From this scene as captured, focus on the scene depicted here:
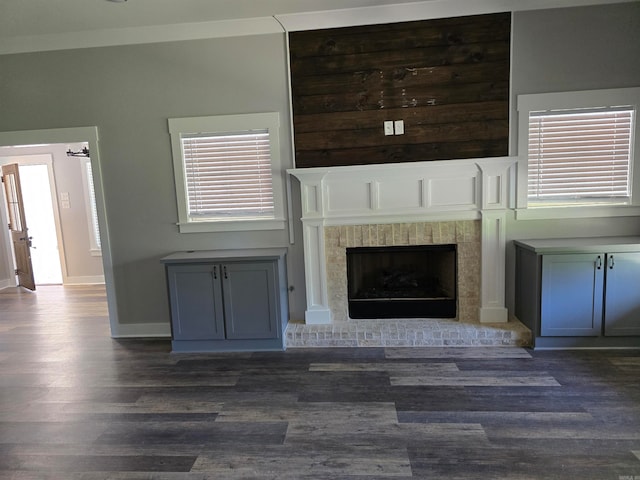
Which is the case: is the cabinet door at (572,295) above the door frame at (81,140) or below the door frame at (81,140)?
below

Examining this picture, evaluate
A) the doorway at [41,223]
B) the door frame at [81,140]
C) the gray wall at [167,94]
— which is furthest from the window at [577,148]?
the doorway at [41,223]

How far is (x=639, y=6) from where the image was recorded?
3.19m

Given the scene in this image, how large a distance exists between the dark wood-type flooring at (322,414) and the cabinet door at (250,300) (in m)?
0.24

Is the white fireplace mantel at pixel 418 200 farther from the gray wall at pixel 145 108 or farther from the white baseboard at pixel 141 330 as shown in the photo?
the white baseboard at pixel 141 330

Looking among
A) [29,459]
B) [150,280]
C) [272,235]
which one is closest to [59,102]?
[150,280]

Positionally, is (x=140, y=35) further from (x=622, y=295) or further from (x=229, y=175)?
Result: (x=622, y=295)

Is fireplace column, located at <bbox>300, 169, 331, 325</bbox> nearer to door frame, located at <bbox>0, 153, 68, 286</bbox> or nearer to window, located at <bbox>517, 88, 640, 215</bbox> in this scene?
window, located at <bbox>517, 88, 640, 215</bbox>

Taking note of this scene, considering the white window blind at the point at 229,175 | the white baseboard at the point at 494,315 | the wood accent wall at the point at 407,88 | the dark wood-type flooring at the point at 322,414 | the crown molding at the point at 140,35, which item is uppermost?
the crown molding at the point at 140,35

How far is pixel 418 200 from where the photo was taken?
3.48 metres

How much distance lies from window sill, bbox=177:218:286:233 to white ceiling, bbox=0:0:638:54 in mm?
1765

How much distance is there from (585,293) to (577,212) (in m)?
0.78

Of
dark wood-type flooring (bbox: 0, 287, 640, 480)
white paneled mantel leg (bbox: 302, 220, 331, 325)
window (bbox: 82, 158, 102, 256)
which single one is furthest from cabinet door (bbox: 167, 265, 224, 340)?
window (bbox: 82, 158, 102, 256)

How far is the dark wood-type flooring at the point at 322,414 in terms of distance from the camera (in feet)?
6.45

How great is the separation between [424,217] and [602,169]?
1.66 m
